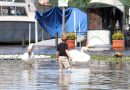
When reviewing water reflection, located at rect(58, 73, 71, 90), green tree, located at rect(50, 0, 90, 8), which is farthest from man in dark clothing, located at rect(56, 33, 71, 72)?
green tree, located at rect(50, 0, 90, 8)

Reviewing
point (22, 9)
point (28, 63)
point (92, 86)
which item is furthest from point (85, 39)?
point (92, 86)

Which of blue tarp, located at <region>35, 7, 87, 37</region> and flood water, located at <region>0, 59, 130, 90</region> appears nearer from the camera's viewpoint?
flood water, located at <region>0, 59, 130, 90</region>

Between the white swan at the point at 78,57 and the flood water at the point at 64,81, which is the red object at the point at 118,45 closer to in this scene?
the white swan at the point at 78,57

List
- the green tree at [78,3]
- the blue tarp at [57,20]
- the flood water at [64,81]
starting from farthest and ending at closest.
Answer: the blue tarp at [57,20], the green tree at [78,3], the flood water at [64,81]

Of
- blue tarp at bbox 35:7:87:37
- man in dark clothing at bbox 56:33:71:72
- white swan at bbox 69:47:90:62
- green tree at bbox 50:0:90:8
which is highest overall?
green tree at bbox 50:0:90:8

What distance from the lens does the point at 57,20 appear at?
44000mm

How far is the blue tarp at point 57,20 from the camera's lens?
141 feet

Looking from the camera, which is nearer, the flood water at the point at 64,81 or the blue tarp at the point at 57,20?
the flood water at the point at 64,81

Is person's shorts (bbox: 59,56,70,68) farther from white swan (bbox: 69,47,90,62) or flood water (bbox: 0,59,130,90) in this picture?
white swan (bbox: 69,47,90,62)

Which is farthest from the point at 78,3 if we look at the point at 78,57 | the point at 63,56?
the point at 63,56

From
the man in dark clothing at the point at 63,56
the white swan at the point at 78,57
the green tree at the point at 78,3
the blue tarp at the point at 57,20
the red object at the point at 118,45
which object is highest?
the green tree at the point at 78,3

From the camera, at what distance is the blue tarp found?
1694 inches

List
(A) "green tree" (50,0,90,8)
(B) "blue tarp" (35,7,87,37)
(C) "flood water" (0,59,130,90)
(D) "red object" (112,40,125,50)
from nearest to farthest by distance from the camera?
(C) "flood water" (0,59,130,90)
(D) "red object" (112,40,125,50)
(A) "green tree" (50,0,90,8)
(B) "blue tarp" (35,7,87,37)

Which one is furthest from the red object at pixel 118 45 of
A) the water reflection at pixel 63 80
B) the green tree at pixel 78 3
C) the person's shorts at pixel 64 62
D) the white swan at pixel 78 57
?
the water reflection at pixel 63 80
